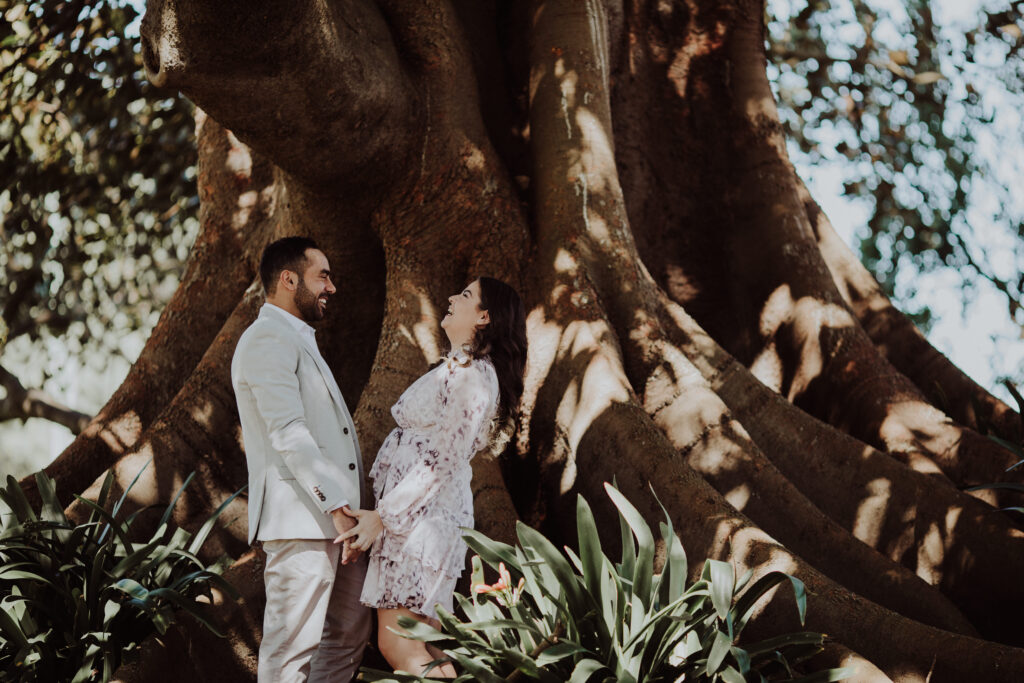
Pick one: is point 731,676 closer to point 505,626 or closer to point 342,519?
point 505,626

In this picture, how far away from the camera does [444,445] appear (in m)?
3.80

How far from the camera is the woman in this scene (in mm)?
3672

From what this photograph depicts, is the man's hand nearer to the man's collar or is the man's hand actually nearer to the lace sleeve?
the lace sleeve

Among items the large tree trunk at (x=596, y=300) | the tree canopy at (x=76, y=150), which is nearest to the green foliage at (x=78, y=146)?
the tree canopy at (x=76, y=150)

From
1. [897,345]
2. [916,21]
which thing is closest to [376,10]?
[897,345]

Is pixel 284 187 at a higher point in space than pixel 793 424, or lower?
higher

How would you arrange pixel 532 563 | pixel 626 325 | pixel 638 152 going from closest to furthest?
1. pixel 532 563
2. pixel 626 325
3. pixel 638 152

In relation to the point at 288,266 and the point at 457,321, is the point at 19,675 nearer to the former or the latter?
the point at 288,266

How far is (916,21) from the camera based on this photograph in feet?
40.1

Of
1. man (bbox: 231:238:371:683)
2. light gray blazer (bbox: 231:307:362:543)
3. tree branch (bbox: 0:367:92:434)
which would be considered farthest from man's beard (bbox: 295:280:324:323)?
tree branch (bbox: 0:367:92:434)

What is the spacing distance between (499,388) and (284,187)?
2.39 metres

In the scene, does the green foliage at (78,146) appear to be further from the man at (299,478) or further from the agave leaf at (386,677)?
the agave leaf at (386,677)

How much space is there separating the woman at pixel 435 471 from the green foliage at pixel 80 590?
3.06ft

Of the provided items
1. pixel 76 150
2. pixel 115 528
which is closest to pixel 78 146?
pixel 76 150
